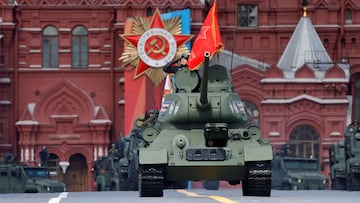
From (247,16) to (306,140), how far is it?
7.94 metres

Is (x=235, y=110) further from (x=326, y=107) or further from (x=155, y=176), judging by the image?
(x=326, y=107)

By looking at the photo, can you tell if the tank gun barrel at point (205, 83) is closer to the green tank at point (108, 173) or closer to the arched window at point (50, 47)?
the green tank at point (108, 173)

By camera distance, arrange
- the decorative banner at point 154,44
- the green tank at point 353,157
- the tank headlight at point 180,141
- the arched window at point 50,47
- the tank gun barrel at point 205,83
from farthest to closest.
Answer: the arched window at point 50,47 < the decorative banner at point 154,44 < the green tank at point 353,157 < the tank headlight at point 180,141 < the tank gun barrel at point 205,83

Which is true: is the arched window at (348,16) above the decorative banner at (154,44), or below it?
above

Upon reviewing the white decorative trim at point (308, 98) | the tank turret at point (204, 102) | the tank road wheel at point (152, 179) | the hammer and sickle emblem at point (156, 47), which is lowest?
the tank road wheel at point (152, 179)

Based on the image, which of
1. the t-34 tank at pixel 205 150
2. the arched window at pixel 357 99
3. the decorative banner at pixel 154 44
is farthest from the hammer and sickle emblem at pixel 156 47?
the t-34 tank at pixel 205 150

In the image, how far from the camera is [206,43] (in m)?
28.3

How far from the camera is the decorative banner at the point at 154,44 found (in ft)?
196

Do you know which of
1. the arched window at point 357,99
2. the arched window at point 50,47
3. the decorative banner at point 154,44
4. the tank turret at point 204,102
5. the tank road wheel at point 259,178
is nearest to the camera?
the tank road wheel at point 259,178

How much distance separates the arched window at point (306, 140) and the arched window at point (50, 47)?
11604mm

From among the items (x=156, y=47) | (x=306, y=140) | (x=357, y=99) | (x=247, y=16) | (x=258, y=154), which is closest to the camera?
(x=258, y=154)

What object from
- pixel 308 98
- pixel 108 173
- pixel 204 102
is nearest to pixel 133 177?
pixel 204 102

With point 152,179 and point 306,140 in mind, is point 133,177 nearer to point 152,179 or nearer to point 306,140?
point 152,179

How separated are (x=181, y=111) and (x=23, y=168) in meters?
23.1
